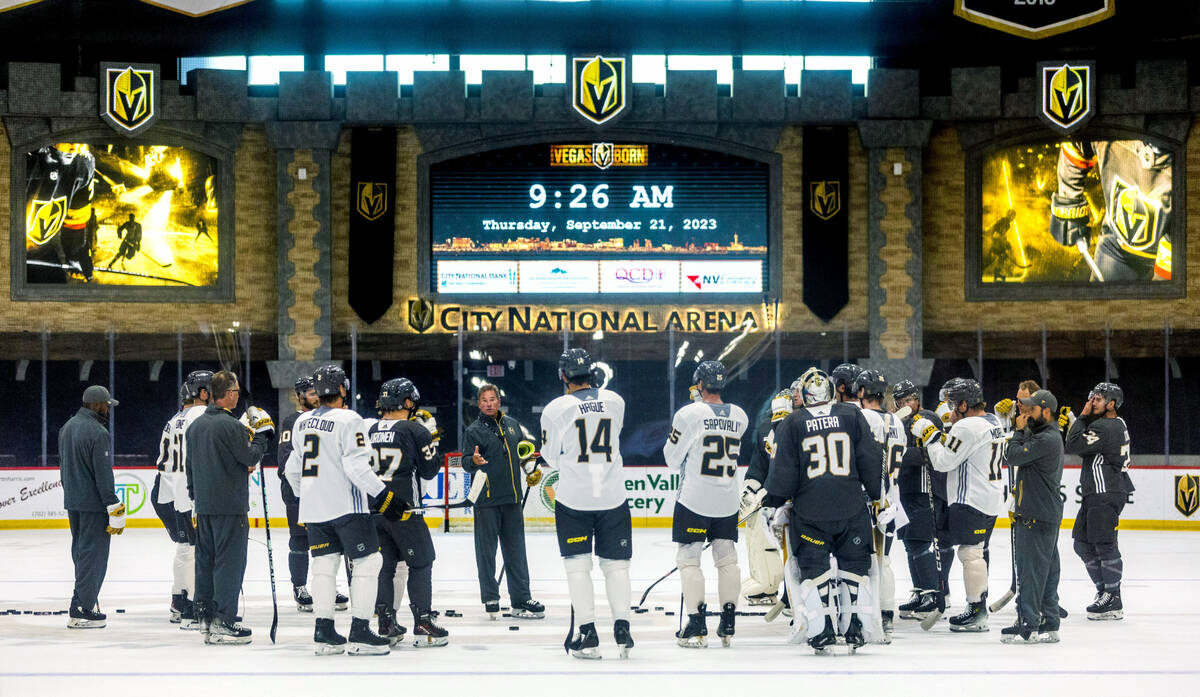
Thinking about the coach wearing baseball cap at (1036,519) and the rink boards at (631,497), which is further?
the rink boards at (631,497)

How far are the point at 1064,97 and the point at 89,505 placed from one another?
19757 millimetres

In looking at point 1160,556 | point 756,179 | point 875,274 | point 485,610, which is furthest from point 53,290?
point 1160,556

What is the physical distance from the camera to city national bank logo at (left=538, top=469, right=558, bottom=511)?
60.3 feet

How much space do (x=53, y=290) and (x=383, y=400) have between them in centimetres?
1781

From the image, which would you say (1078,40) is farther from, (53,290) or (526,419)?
(53,290)

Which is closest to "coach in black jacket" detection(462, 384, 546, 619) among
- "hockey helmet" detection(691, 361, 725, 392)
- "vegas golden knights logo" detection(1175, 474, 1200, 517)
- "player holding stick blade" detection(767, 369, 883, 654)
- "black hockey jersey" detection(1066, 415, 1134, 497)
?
"hockey helmet" detection(691, 361, 725, 392)

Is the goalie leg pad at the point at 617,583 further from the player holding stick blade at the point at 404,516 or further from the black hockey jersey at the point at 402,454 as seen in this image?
the black hockey jersey at the point at 402,454

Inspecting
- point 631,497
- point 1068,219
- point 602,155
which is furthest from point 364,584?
point 1068,219

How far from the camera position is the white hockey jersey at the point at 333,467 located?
8.25m

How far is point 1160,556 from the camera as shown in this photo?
15336mm

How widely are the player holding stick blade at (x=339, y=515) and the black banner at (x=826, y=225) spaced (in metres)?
17.9

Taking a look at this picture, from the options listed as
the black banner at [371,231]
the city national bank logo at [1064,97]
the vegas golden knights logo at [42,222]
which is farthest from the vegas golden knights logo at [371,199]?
the city national bank logo at [1064,97]

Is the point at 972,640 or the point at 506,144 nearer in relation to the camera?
the point at 972,640

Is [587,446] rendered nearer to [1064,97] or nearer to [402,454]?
[402,454]
